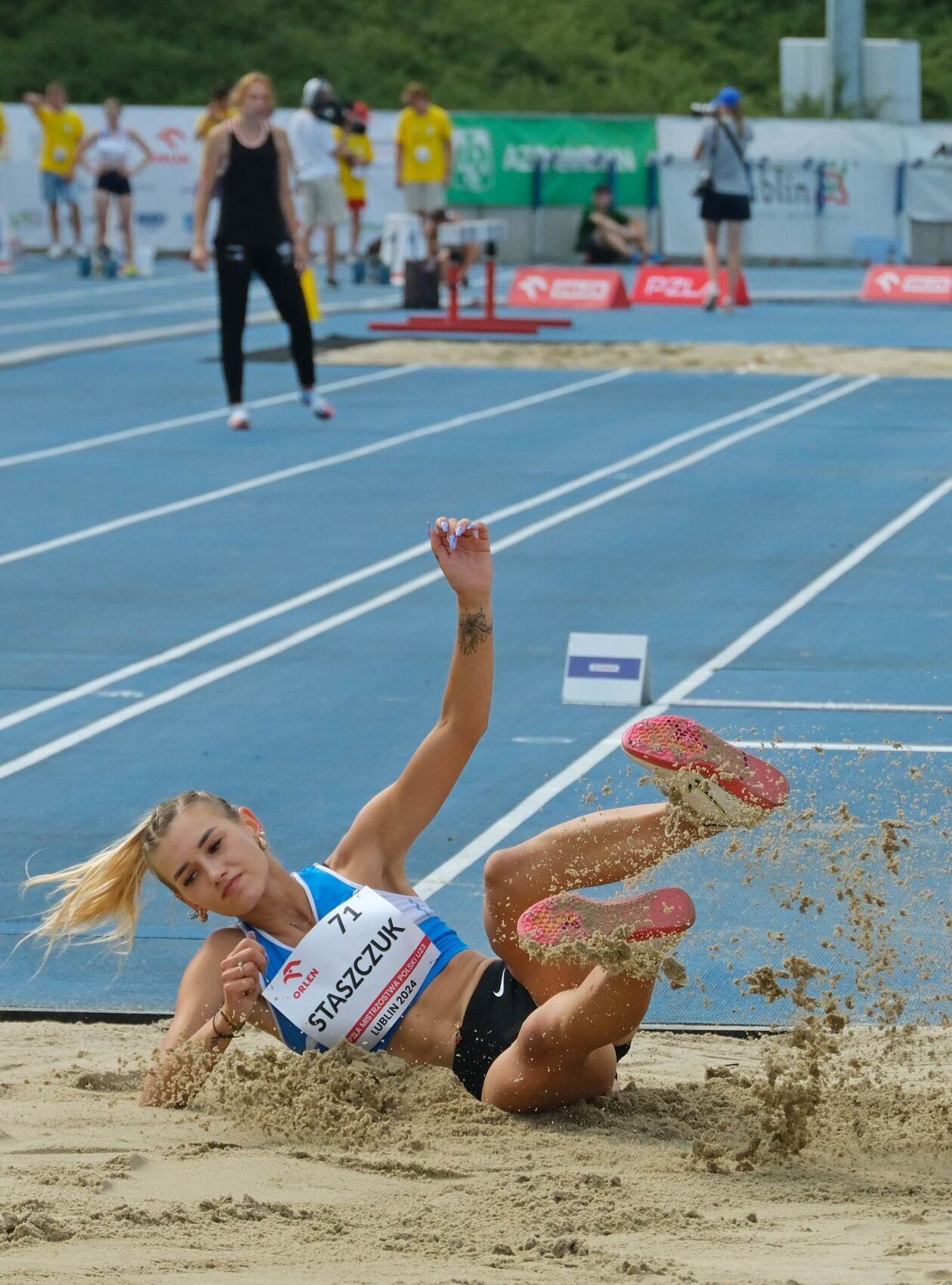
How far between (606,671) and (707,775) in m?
3.52

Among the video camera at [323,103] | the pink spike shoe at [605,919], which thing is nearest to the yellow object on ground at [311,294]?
the video camera at [323,103]

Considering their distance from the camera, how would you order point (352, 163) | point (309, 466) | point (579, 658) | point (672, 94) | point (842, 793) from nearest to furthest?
point (842, 793)
point (579, 658)
point (309, 466)
point (352, 163)
point (672, 94)

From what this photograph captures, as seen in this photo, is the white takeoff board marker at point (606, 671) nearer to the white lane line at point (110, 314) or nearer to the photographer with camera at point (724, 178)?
the white lane line at point (110, 314)

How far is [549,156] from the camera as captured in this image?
104ft

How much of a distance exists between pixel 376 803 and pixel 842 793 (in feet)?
7.43

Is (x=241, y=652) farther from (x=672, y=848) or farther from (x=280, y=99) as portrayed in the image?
(x=280, y=99)

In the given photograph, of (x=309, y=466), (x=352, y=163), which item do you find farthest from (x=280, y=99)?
(x=309, y=466)

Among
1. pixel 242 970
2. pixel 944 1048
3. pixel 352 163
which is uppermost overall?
pixel 352 163

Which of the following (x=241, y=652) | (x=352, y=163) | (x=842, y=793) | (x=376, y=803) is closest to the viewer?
(x=376, y=803)

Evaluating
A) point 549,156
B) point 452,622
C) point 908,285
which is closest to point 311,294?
point 908,285

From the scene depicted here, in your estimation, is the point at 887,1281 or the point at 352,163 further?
the point at 352,163

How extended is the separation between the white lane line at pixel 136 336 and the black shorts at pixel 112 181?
5.56 meters

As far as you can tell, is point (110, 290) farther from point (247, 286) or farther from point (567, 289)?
point (247, 286)

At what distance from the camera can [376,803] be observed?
4520 millimetres
